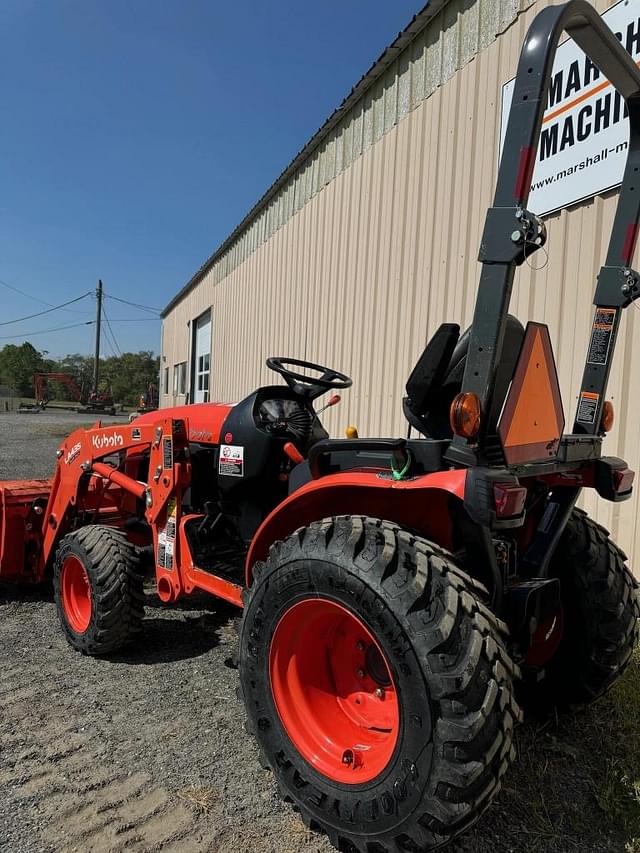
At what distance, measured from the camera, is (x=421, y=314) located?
5.82 m

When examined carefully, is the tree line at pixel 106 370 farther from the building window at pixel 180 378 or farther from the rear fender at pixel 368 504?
the rear fender at pixel 368 504

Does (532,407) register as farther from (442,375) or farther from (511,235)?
(511,235)

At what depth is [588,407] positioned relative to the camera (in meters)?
2.39

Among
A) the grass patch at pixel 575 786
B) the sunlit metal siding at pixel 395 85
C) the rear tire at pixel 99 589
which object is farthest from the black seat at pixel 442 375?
the sunlit metal siding at pixel 395 85

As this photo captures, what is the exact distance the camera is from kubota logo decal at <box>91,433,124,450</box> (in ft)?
11.8

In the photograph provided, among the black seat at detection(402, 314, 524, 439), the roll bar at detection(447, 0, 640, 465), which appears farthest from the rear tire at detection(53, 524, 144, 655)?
the roll bar at detection(447, 0, 640, 465)

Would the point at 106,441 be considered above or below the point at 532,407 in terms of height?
below

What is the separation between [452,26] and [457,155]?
117 cm

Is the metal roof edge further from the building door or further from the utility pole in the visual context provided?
the utility pole

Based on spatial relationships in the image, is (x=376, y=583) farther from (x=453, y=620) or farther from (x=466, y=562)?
(x=466, y=562)

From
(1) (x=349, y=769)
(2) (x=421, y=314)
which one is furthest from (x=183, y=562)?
(2) (x=421, y=314)

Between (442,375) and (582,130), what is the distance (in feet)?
9.76

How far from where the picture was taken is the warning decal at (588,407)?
7.79ft

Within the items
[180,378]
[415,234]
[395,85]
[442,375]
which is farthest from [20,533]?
[180,378]
